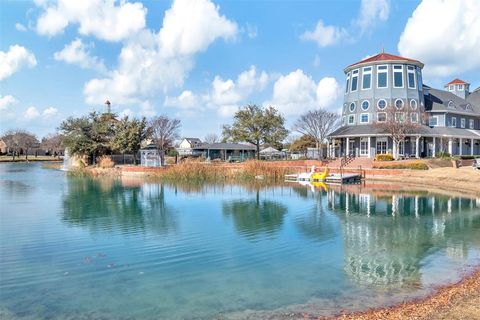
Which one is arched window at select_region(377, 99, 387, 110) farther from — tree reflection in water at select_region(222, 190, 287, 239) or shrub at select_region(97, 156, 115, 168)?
shrub at select_region(97, 156, 115, 168)

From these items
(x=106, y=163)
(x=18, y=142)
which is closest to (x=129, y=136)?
(x=106, y=163)

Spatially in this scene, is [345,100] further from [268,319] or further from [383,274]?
[268,319]

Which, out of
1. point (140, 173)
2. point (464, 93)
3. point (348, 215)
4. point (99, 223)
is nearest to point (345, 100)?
point (464, 93)

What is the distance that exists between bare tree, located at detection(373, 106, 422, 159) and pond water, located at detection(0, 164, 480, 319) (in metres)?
18.4

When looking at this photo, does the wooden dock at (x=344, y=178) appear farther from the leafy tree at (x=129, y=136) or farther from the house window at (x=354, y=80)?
the leafy tree at (x=129, y=136)

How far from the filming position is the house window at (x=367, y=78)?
43.4m

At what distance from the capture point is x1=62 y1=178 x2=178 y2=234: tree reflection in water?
1452 centimetres

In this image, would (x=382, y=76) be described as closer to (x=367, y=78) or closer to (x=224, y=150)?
(x=367, y=78)

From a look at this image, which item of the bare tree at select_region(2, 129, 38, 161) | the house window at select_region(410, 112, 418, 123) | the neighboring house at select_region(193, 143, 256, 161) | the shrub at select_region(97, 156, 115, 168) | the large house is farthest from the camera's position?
the bare tree at select_region(2, 129, 38, 161)

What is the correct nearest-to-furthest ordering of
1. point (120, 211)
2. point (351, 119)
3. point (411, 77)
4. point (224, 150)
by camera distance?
point (120, 211) → point (411, 77) → point (351, 119) → point (224, 150)

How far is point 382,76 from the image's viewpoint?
43.0m

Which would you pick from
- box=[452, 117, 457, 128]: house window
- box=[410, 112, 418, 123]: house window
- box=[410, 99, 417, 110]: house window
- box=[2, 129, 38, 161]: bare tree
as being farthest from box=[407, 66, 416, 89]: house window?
box=[2, 129, 38, 161]: bare tree

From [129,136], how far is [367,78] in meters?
26.9

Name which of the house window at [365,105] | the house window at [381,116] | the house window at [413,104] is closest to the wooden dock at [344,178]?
the house window at [381,116]
